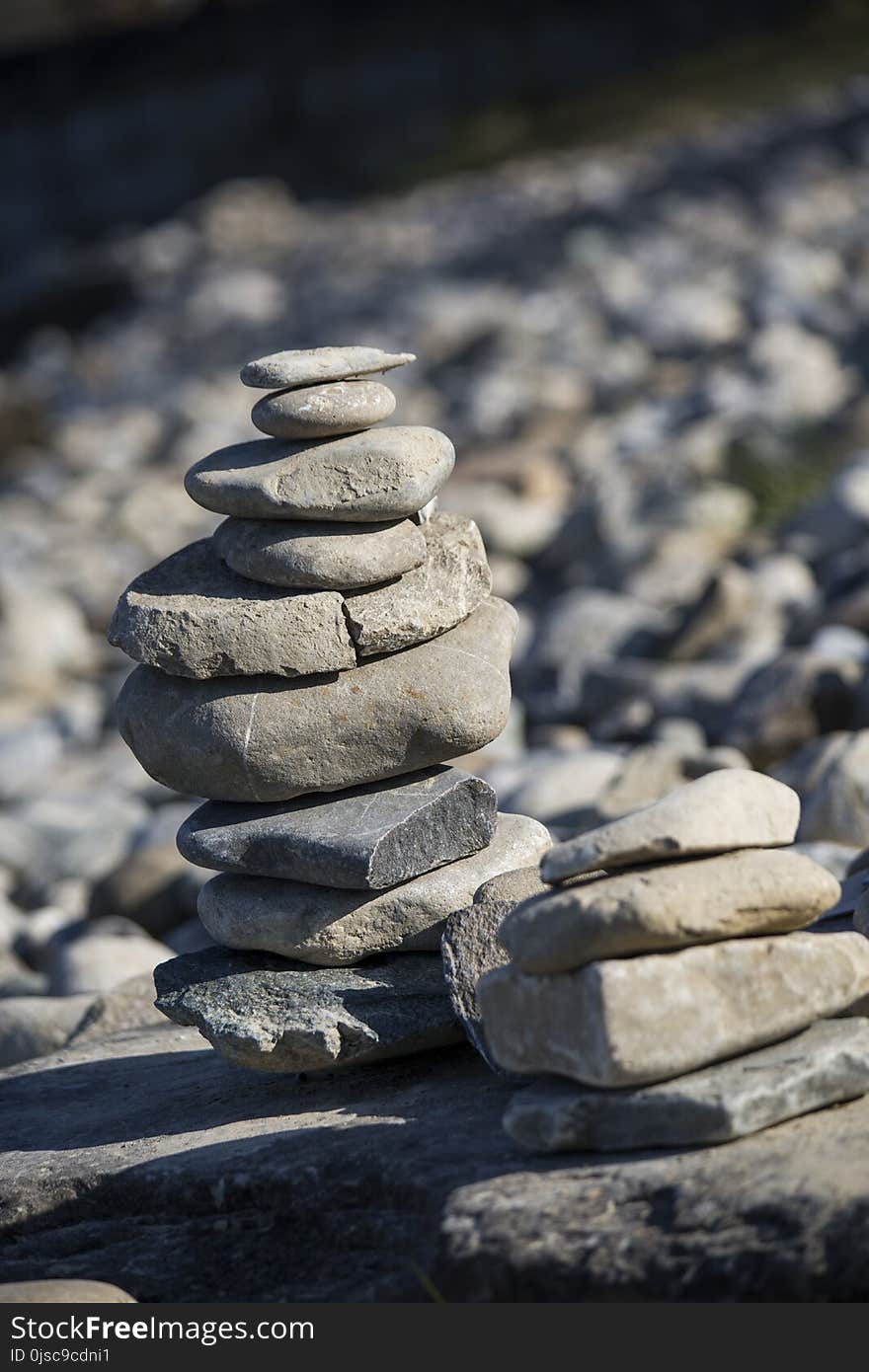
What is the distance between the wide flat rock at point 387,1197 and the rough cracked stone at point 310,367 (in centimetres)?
183

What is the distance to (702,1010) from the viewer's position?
346cm

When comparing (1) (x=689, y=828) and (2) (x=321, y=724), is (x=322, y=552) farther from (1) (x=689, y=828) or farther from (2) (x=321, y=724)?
(1) (x=689, y=828)

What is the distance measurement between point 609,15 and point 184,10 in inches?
427

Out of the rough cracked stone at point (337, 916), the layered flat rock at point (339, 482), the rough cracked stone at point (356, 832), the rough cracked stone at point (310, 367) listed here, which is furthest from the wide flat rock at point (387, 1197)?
the rough cracked stone at point (310, 367)

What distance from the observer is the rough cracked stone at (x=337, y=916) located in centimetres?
432

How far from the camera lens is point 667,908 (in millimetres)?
3430

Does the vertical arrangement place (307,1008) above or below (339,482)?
below

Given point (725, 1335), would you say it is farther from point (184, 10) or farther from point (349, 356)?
point (184, 10)

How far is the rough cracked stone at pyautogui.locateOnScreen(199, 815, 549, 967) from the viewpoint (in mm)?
4320

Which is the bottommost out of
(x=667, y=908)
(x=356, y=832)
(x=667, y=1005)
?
(x=667, y=1005)

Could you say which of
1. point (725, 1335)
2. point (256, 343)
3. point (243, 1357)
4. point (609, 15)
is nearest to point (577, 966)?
point (725, 1335)

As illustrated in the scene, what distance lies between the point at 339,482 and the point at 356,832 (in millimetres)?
900

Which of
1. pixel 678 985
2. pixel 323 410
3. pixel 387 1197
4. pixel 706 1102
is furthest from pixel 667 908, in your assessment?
pixel 323 410

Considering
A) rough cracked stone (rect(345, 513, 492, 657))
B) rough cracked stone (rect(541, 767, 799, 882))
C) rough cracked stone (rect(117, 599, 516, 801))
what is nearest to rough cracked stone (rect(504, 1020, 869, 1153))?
rough cracked stone (rect(541, 767, 799, 882))
